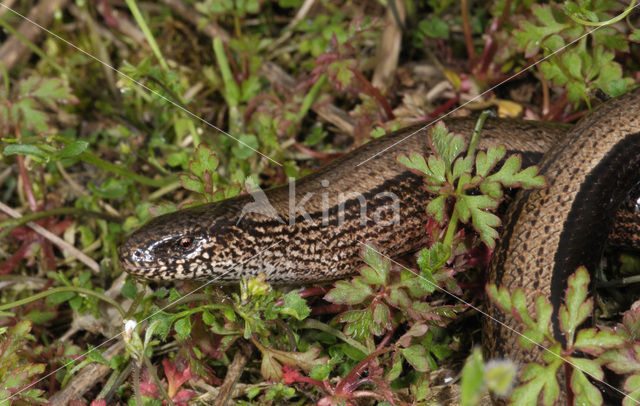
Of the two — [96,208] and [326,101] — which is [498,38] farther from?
[96,208]

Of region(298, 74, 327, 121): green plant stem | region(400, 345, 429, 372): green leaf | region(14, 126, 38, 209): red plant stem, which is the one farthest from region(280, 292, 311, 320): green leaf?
region(14, 126, 38, 209): red plant stem

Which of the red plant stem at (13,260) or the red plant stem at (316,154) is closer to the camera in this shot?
the red plant stem at (13,260)

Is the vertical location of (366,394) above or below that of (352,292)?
below

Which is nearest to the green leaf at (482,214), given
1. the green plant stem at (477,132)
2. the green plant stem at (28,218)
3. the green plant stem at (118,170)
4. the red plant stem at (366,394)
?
the green plant stem at (477,132)

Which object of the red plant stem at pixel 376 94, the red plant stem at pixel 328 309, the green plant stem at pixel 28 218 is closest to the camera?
the red plant stem at pixel 328 309

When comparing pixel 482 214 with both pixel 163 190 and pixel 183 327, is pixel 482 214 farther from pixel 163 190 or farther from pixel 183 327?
pixel 163 190

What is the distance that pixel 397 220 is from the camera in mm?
2674

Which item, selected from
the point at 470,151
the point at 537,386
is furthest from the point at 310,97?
the point at 537,386

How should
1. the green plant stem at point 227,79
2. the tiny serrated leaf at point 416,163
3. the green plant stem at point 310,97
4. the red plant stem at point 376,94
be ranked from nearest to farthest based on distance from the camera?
the tiny serrated leaf at point 416,163
the red plant stem at point 376,94
the green plant stem at point 310,97
the green plant stem at point 227,79

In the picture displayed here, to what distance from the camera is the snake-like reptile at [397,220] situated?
7.73 ft

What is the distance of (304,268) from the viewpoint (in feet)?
8.70

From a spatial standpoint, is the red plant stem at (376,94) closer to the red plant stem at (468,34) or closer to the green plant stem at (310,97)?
the green plant stem at (310,97)

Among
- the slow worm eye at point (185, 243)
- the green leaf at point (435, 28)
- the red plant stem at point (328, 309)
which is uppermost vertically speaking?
the green leaf at point (435, 28)

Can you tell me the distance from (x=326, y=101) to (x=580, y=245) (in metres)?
1.58
